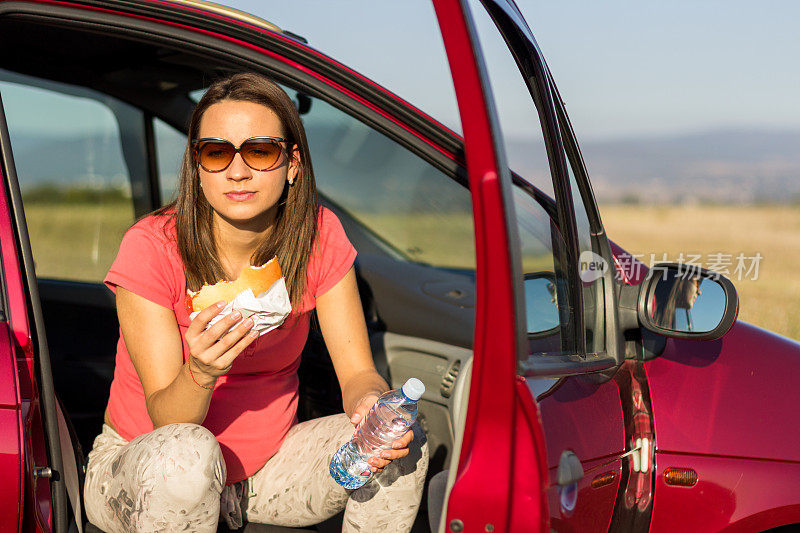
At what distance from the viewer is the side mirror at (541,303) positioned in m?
1.50

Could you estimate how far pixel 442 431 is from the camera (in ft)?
8.25

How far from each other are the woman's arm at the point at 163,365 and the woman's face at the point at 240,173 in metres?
0.32

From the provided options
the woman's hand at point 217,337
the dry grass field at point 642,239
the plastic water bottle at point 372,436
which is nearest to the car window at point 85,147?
the dry grass field at point 642,239

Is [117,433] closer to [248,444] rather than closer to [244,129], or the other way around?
[248,444]

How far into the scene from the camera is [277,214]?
7.14 feet

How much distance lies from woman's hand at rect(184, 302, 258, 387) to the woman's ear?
60 cm

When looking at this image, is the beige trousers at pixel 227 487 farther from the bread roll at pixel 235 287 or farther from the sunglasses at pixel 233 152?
the sunglasses at pixel 233 152

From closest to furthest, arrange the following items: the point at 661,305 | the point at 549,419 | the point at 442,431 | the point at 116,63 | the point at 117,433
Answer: the point at 549,419
the point at 661,305
the point at 117,433
the point at 442,431
the point at 116,63

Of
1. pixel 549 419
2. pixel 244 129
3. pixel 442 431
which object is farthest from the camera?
pixel 442 431

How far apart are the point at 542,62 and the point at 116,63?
1.89 meters

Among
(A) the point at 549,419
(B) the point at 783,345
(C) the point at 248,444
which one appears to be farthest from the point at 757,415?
(C) the point at 248,444

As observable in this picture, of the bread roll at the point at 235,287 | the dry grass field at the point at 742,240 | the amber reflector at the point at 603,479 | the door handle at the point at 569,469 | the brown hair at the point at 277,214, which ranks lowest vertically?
the dry grass field at the point at 742,240

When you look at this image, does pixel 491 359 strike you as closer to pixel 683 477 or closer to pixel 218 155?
pixel 683 477

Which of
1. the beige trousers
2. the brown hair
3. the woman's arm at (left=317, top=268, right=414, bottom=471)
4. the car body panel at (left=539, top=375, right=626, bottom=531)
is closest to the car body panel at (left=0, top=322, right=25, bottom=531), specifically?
the beige trousers
